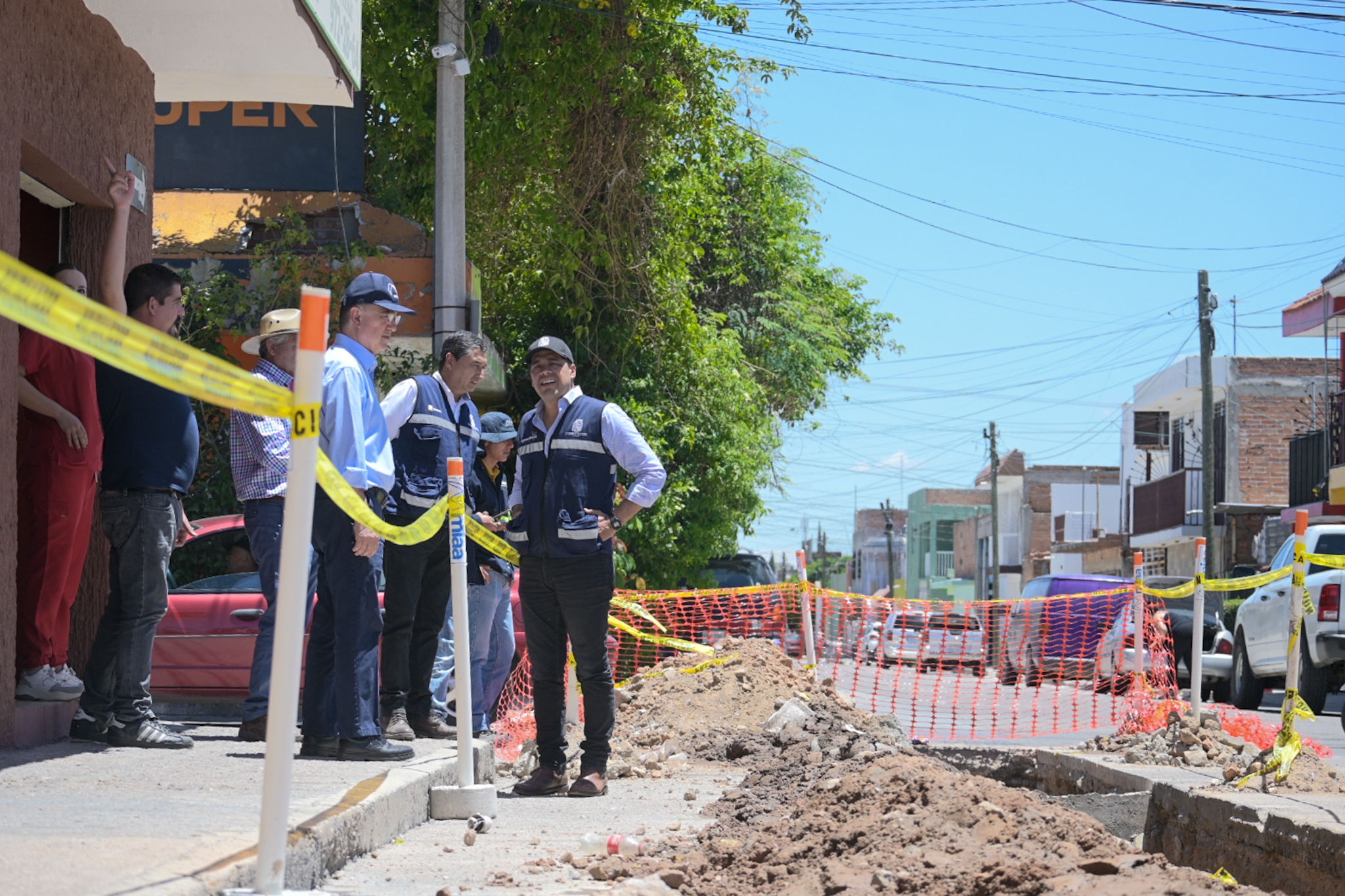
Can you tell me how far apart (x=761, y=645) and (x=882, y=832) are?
8.02 metres

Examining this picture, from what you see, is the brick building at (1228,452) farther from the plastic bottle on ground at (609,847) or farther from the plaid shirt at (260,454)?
the plastic bottle on ground at (609,847)

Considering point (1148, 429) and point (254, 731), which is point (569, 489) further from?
point (1148, 429)

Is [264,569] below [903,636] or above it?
above

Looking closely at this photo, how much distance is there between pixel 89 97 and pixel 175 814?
163 inches

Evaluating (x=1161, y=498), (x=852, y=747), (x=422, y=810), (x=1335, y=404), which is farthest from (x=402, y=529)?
(x=1161, y=498)

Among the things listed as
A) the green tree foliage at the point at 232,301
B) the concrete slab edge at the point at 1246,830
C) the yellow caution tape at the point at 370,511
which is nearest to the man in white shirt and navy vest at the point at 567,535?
the yellow caution tape at the point at 370,511

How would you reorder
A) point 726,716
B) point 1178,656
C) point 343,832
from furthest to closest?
point 1178,656
point 726,716
point 343,832

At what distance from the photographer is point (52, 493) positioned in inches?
235

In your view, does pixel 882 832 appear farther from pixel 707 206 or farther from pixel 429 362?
pixel 707 206

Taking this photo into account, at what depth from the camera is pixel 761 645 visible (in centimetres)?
1284

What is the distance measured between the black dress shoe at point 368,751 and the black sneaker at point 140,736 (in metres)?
0.70

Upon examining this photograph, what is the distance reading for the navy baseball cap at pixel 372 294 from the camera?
6.23 meters

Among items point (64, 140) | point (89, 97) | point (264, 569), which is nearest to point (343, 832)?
point (264, 569)

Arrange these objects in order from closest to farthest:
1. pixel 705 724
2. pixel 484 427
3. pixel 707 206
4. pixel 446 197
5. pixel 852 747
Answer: pixel 852 747 → pixel 484 427 → pixel 705 724 → pixel 446 197 → pixel 707 206
